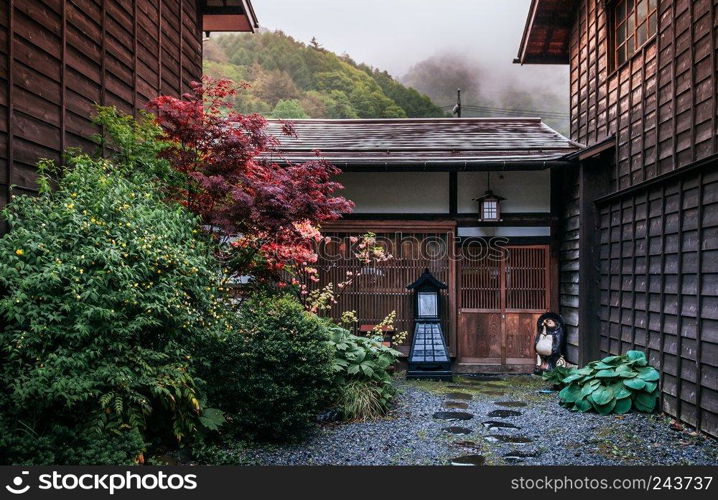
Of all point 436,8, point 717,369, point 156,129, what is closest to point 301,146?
point 156,129

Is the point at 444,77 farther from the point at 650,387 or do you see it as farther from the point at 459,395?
the point at 650,387

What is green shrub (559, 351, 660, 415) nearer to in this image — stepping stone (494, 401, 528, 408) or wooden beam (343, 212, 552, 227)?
stepping stone (494, 401, 528, 408)

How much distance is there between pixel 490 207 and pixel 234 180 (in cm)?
520

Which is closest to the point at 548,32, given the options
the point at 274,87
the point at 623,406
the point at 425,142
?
the point at 425,142

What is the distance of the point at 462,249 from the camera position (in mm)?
9914

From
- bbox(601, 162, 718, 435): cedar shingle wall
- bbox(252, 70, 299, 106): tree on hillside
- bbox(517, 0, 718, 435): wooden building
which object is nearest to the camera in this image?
bbox(601, 162, 718, 435): cedar shingle wall

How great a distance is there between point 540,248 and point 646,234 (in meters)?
3.11

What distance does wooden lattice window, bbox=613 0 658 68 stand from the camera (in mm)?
7133

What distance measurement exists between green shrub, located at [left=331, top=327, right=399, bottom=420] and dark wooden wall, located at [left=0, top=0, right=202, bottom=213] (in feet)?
12.4

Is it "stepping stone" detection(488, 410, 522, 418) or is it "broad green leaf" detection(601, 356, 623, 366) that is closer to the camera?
"stepping stone" detection(488, 410, 522, 418)

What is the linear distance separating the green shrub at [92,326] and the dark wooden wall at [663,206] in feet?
16.3

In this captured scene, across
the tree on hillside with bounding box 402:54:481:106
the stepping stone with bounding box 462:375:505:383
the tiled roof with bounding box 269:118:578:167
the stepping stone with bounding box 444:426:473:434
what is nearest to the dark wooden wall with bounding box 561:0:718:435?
the tiled roof with bounding box 269:118:578:167

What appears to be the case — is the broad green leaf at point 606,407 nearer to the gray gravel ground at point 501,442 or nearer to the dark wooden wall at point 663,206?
the gray gravel ground at point 501,442

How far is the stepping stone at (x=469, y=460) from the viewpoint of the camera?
480 centimetres
